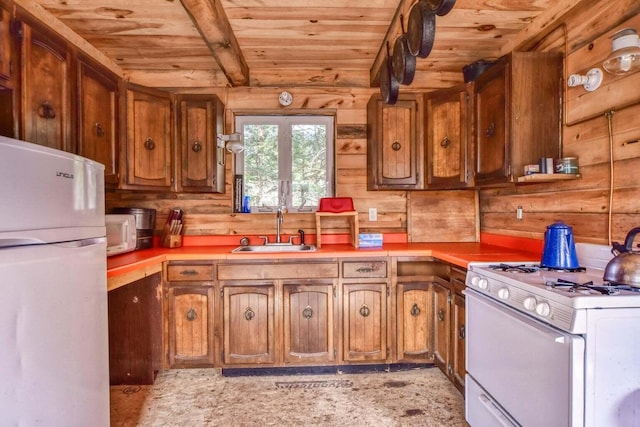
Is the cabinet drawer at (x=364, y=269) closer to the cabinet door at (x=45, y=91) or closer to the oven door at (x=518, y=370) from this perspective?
the oven door at (x=518, y=370)

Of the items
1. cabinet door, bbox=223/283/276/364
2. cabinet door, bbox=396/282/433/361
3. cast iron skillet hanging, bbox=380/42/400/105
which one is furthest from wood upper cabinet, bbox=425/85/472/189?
cabinet door, bbox=223/283/276/364

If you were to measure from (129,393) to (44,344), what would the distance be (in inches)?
56.0

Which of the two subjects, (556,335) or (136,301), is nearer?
(556,335)

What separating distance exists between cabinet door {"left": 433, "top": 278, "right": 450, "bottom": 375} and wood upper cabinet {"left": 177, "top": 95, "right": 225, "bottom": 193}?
5.89 feet

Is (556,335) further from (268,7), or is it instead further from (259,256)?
(268,7)

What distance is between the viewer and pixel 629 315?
1.08m

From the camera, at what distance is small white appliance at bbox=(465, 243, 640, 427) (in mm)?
1062

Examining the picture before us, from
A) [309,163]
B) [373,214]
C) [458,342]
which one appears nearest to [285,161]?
[309,163]

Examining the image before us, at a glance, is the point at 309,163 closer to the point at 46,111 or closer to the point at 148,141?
the point at 148,141

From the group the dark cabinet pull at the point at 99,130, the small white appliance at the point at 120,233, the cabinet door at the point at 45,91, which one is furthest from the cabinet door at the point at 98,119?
the small white appliance at the point at 120,233

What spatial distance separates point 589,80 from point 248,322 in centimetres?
243

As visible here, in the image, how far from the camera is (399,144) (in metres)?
2.63

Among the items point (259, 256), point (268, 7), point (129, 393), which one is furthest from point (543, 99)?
point (129, 393)

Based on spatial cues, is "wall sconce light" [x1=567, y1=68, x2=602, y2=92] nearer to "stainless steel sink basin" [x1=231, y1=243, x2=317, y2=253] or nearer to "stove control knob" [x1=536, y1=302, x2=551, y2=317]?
"stove control knob" [x1=536, y1=302, x2=551, y2=317]
